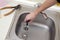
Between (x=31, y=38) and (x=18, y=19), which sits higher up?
(x=18, y=19)

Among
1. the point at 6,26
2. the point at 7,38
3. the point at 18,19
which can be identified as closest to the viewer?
the point at 7,38

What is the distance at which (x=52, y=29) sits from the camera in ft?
4.21

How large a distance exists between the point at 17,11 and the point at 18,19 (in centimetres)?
6

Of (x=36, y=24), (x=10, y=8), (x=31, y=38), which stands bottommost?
(x=31, y=38)

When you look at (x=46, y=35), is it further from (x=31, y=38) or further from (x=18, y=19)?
(x=18, y=19)

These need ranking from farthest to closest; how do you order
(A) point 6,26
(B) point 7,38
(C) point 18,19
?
(C) point 18,19
(A) point 6,26
(B) point 7,38

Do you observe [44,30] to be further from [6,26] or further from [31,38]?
[6,26]

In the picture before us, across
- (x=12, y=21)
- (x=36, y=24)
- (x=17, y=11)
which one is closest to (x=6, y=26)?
(x=12, y=21)

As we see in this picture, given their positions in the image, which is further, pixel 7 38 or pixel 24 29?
pixel 24 29

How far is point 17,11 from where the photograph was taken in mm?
1269

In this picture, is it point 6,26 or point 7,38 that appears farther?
point 6,26

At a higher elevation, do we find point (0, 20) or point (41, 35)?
point (0, 20)

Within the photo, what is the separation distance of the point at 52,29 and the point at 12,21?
32cm

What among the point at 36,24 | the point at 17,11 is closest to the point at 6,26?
the point at 17,11
